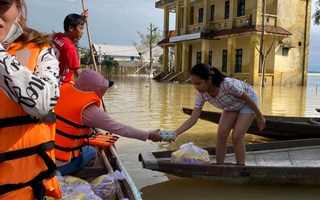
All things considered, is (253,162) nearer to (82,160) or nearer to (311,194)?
(311,194)

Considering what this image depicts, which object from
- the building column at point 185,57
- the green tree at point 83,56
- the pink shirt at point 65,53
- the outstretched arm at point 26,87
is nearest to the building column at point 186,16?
the building column at point 185,57

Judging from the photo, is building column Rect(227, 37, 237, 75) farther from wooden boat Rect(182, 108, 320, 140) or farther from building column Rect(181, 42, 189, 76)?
wooden boat Rect(182, 108, 320, 140)

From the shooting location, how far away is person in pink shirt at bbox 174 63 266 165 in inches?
140

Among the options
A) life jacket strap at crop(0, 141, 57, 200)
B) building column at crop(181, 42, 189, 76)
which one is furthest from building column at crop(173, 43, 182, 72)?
life jacket strap at crop(0, 141, 57, 200)

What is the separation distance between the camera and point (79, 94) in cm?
255

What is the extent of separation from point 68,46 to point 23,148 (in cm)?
309

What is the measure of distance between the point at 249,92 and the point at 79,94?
7.07 feet

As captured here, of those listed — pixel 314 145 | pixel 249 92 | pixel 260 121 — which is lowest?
pixel 314 145

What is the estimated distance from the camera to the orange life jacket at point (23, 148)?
4.32 feet

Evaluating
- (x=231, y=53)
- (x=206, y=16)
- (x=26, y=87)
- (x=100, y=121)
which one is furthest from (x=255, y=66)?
(x=26, y=87)

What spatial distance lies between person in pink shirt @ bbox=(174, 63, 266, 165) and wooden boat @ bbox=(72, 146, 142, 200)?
783mm

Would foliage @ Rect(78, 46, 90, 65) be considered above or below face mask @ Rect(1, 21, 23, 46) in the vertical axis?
above

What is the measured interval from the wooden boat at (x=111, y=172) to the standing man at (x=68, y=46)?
1300 millimetres

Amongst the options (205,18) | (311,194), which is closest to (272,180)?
(311,194)
